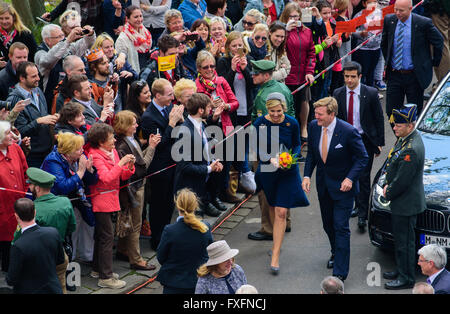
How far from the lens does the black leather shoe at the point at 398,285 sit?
847 cm

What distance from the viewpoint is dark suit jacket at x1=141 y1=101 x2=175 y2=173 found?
9.50 m

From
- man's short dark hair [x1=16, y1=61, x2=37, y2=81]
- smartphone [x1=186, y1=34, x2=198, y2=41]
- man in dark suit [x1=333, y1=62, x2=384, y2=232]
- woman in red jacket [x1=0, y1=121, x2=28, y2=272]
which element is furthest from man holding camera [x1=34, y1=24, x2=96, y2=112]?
man in dark suit [x1=333, y1=62, x2=384, y2=232]

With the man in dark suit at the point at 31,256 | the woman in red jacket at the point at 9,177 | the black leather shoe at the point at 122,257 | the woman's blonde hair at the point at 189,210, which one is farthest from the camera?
the black leather shoe at the point at 122,257

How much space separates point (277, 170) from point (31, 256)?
12.1 ft

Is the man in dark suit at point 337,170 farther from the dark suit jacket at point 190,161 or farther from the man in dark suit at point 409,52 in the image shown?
the man in dark suit at point 409,52

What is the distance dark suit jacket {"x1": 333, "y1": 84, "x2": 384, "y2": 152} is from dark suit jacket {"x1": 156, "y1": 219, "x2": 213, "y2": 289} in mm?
4179

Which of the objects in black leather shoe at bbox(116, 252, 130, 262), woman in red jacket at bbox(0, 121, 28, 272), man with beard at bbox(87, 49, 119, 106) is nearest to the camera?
woman in red jacket at bbox(0, 121, 28, 272)

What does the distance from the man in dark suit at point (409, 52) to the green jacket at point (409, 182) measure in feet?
14.0

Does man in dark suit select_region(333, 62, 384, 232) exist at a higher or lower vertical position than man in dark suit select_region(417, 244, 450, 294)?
higher

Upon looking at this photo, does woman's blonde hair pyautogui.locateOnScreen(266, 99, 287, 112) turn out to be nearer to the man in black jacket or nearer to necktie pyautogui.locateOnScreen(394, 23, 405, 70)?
the man in black jacket

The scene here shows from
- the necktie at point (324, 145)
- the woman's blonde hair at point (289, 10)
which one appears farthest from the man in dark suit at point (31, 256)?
the woman's blonde hair at point (289, 10)

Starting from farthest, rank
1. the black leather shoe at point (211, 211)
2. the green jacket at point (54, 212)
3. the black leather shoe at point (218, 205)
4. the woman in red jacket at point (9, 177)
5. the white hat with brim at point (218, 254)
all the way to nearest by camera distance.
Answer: the black leather shoe at point (218, 205), the black leather shoe at point (211, 211), the woman in red jacket at point (9, 177), the green jacket at point (54, 212), the white hat with brim at point (218, 254)

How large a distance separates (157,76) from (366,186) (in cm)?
345

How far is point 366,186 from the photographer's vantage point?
10.6 meters
